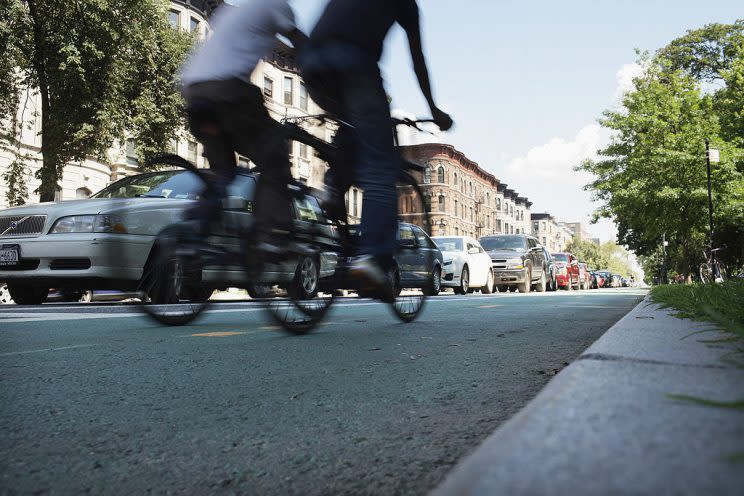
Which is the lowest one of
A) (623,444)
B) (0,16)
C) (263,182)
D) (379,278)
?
(623,444)

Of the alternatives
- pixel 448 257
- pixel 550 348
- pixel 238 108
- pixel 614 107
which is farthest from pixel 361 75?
pixel 614 107

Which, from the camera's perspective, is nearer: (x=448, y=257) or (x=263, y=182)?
(x=263, y=182)

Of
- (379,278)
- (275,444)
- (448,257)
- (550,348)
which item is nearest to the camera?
A: (275,444)

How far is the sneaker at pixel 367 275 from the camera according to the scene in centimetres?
381

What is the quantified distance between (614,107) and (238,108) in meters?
28.2

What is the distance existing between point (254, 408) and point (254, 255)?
1910 millimetres

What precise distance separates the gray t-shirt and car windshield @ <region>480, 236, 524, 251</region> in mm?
17532

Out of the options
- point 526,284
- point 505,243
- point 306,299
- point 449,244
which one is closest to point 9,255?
point 306,299

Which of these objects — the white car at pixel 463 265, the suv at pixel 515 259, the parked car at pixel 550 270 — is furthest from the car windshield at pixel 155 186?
the parked car at pixel 550 270

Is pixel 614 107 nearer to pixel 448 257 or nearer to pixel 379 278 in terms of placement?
pixel 448 257

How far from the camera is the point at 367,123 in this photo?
382 cm

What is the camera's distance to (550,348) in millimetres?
3623

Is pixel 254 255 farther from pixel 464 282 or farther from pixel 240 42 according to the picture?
pixel 464 282

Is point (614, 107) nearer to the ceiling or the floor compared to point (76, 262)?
nearer to the ceiling
